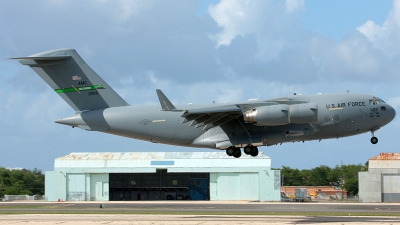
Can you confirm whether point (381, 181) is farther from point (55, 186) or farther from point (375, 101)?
point (55, 186)

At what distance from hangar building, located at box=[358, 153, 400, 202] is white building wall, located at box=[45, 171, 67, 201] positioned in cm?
2278

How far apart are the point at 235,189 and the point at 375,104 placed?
23.7 meters

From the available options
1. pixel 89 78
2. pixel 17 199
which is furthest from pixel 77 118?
pixel 17 199

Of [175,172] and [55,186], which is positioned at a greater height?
[175,172]

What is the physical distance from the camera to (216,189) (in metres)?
50.5

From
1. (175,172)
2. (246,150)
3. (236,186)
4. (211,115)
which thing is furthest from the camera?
(175,172)

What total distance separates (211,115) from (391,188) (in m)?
24.6

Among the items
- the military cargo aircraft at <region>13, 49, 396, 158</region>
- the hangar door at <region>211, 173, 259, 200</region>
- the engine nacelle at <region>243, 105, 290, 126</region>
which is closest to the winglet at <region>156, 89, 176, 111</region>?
the military cargo aircraft at <region>13, 49, 396, 158</region>

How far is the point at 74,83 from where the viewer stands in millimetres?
29891

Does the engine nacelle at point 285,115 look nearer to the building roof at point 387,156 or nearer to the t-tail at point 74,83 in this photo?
the t-tail at point 74,83

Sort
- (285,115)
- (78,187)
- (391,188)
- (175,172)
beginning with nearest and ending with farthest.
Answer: (285,115) < (391,188) < (78,187) < (175,172)

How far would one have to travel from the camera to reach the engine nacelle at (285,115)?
2675 cm

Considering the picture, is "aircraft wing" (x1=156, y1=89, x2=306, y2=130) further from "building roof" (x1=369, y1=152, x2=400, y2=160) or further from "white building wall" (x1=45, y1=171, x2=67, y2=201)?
"white building wall" (x1=45, y1=171, x2=67, y2=201)

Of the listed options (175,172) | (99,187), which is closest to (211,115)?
(175,172)
